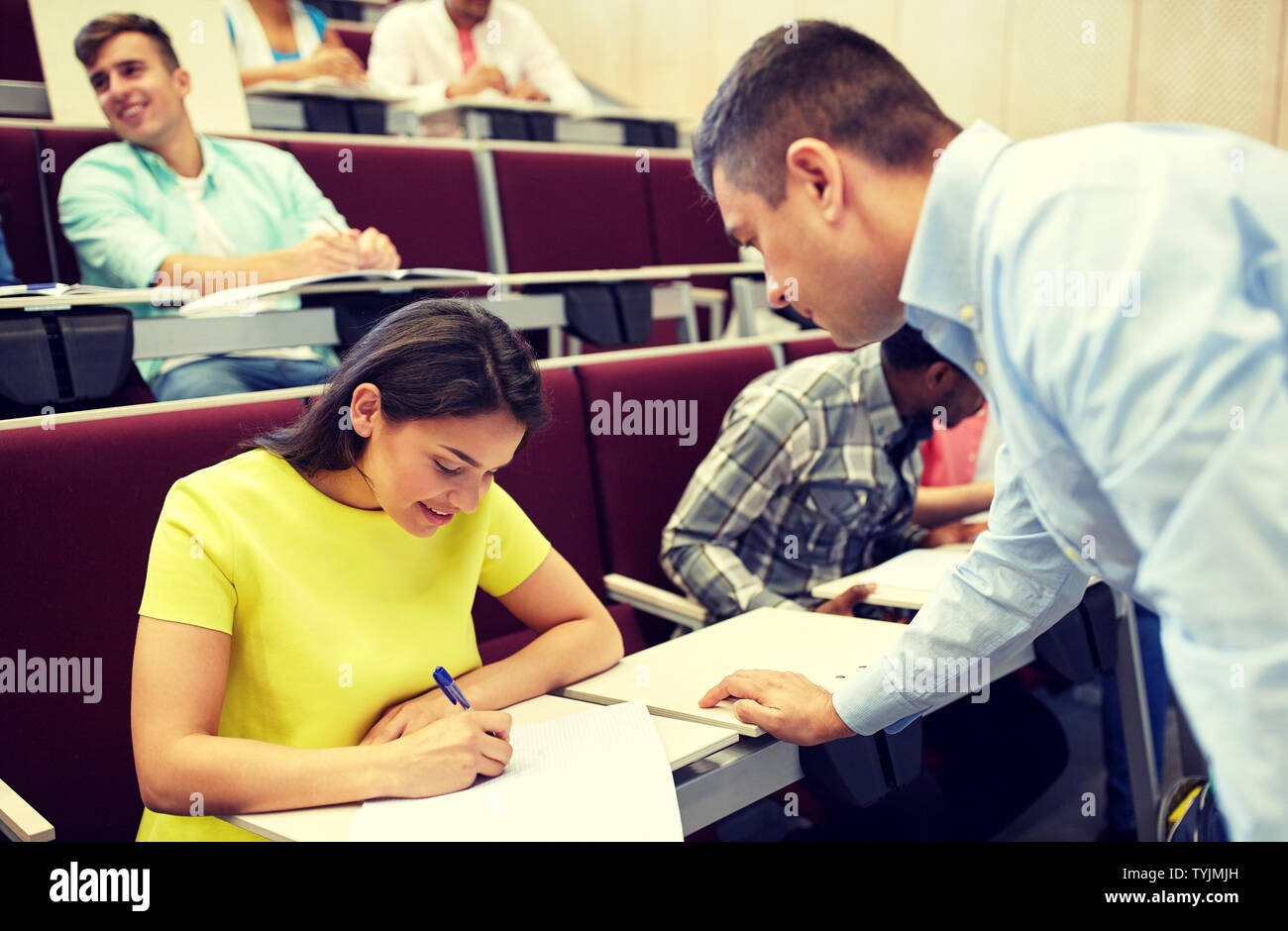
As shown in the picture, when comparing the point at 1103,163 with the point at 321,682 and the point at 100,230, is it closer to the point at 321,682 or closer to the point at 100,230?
the point at 321,682

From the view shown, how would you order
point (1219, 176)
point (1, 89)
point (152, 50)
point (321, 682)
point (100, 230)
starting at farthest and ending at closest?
point (1, 89), point (152, 50), point (100, 230), point (321, 682), point (1219, 176)

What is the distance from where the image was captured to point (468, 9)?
10.0ft

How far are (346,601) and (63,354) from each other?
54 cm

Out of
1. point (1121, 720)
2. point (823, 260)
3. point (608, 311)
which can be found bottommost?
point (1121, 720)

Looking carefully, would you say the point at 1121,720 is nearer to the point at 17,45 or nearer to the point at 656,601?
the point at 656,601

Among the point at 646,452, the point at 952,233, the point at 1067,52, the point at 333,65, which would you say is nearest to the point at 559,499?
the point at 646,452

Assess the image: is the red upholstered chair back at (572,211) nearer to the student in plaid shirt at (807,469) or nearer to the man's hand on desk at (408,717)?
the student in plaid shirt at (807,469)

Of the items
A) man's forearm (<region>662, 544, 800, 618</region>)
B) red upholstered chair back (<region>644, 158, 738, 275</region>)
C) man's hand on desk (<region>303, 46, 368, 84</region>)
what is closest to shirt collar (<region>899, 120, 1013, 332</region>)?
man's forearm (<region>662, 544, 800, 618</region>)

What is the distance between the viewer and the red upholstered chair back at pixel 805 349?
1.80 m

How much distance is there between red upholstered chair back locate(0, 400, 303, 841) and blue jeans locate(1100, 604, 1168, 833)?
1400 millimetres

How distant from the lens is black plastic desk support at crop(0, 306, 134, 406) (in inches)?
46.1
